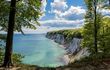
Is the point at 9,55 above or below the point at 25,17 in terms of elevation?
below

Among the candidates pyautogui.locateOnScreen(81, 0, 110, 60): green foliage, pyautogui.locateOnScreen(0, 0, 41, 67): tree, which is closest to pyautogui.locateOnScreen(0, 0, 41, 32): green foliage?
pyautogui.locateOnScreen(0, 0, 41, 67): tree

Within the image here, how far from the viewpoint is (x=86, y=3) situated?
40969 millimetres

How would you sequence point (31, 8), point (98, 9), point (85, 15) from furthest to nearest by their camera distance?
point (85, 15) < point (98, 9) < point (31, 8)

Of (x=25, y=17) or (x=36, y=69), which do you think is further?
(x=25, y=17)

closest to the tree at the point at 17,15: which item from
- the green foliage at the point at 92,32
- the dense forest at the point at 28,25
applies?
the dense forest at the point at 28,25

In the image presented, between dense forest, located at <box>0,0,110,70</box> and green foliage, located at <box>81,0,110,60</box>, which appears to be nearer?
dense forest, located at <box>0,0,110,70</box>

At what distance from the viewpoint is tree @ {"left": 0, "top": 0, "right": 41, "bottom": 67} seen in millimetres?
16797

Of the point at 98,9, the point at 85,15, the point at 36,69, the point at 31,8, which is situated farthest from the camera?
the point at 85,15

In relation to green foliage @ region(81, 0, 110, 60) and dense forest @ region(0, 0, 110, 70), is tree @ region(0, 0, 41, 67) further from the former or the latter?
green foliage @ region(81, 0, 110, 60)

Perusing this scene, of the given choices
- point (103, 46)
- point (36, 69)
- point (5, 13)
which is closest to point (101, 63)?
point (36, 69)

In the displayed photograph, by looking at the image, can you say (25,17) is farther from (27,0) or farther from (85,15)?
(85,15)

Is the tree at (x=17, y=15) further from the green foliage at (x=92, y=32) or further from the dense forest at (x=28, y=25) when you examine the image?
the green foliage at (x=92, y=32)

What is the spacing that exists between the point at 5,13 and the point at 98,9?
80.7 ft

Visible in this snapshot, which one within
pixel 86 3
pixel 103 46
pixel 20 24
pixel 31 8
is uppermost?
pixel 86 3
